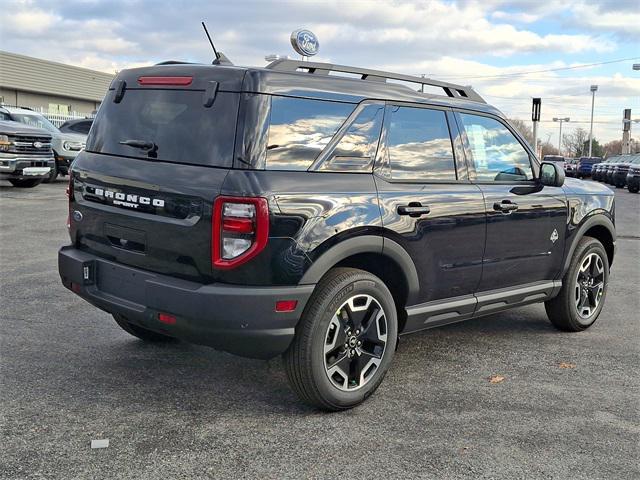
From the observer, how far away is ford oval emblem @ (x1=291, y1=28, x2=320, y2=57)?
4.79m

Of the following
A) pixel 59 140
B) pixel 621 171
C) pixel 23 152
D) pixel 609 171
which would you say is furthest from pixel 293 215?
pixel 609 171

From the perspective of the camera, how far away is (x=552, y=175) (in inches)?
201

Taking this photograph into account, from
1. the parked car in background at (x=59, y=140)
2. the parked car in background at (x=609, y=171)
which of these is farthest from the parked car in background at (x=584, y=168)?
the parked car in background at (x=59, y=140)

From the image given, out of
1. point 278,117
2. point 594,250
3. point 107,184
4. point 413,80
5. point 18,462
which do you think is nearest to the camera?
point 18,462

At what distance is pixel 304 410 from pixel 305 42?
2.59 m

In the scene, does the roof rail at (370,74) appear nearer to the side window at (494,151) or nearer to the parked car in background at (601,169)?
the side window at (494,151)

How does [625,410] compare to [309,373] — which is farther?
[625,410]

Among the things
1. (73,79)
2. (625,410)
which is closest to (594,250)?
(625,410)

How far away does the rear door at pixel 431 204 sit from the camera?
4109 mm

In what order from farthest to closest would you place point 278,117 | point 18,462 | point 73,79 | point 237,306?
point 73,79, point 278,117, point 237,306, point 18,462

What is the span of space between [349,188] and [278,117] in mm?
565

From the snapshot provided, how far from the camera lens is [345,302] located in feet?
12.5

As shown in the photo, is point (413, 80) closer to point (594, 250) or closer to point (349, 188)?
point (349, 188)

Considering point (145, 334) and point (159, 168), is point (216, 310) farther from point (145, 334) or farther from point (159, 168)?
point (145, 334)
